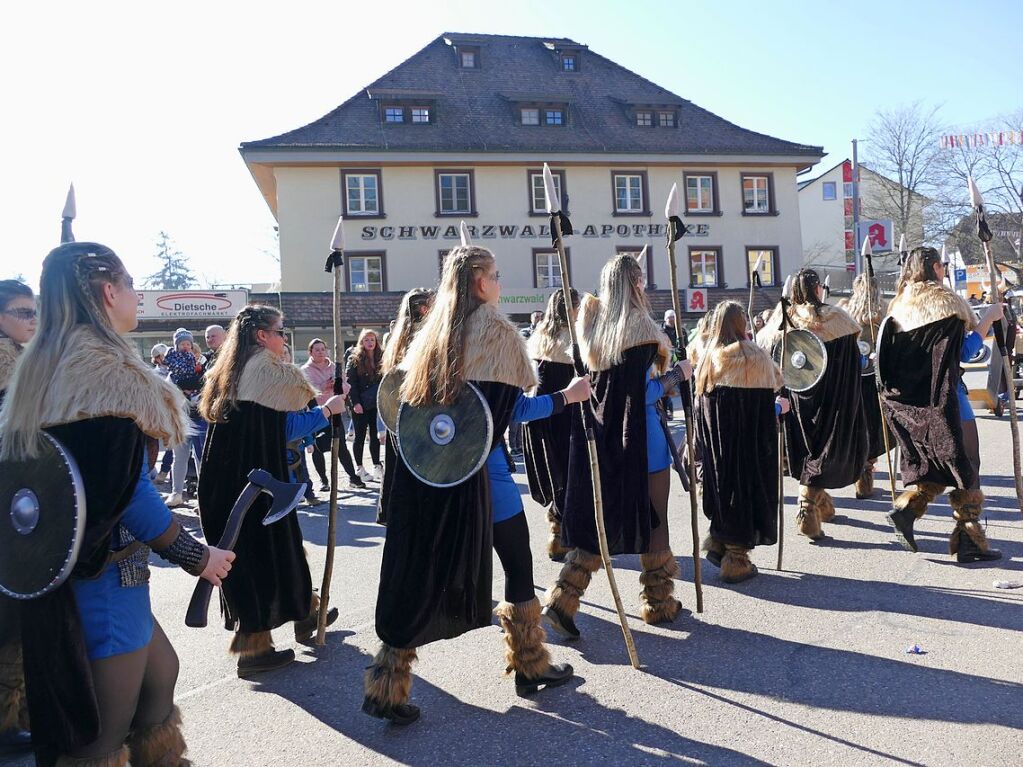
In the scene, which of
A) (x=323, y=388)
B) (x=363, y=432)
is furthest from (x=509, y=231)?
(x=323, y=388)

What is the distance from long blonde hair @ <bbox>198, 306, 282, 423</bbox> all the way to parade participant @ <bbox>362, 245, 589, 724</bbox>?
117 centimetres

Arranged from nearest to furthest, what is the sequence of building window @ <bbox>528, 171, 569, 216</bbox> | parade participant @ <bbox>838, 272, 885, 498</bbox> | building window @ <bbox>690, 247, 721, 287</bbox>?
parade participant @ <bbox>838, 272, 885, 498</bbox>
building window @ <bbox>528, 171, 569, 216</bbox>
building window @ <bbox>690, 247, 721, 287</bbox>

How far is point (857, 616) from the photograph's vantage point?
15.8 feet

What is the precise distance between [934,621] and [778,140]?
98.7ft

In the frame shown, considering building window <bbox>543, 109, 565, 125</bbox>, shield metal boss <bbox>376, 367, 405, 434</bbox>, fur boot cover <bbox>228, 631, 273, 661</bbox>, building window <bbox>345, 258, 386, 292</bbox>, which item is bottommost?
fur boot cover <bbox>228, 631, 273, 661</bbox>

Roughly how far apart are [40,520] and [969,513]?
549 cm

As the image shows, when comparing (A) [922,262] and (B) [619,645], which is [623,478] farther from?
(A) [922,262]

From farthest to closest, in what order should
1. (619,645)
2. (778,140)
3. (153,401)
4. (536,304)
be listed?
(778,140) → (536,304) → (619,645) → (153,401)

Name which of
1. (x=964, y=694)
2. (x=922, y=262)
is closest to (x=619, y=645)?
(x=964, y=694)

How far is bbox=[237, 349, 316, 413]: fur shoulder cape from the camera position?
14.4 ft

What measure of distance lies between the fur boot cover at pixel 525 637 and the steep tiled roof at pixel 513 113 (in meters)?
25.6

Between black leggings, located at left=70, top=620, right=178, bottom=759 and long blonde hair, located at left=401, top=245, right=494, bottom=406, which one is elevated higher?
long blonde hair, located at left=401, top=245, right=494, bottom=406

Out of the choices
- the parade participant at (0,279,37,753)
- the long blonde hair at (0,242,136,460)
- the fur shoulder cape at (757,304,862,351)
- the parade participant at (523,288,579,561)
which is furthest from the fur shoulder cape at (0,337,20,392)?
the fur shoulder cape at (757,304,862,351)

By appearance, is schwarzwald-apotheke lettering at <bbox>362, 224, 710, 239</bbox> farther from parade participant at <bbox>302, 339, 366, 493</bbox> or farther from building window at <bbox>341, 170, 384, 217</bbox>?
parade participant at <bbox>302, 339, 366, 493</bbox>
